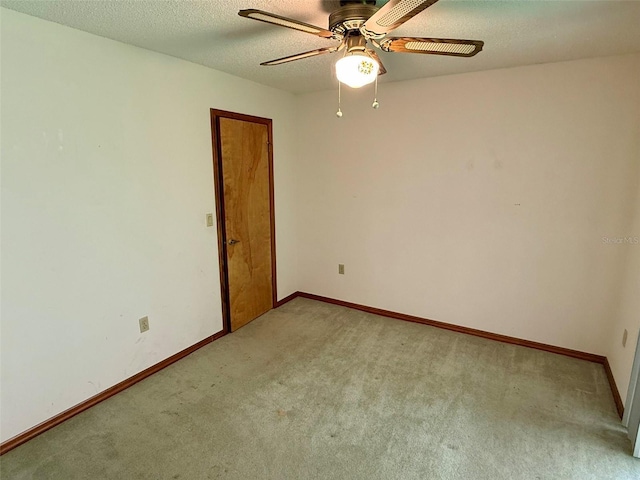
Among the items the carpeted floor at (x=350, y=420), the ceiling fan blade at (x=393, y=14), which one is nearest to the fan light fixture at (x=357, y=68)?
the ceiling fan blade at (x=393, y=14)

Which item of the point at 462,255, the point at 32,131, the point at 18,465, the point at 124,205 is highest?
the point at 32,131

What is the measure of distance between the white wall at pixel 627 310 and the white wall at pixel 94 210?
10.1ft

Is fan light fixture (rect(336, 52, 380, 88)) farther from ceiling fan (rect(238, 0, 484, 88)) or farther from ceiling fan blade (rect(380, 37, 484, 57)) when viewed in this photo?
ceiling fan blade (rect(380, 37, 484, 57))

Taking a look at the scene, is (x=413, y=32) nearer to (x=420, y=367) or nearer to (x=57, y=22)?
(x=57, y=22)

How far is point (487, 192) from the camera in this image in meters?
2.99

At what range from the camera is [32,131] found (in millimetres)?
1899

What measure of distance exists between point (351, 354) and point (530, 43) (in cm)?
252

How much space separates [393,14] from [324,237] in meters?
2.73

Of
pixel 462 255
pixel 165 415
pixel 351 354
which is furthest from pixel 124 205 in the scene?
pixel 462 255

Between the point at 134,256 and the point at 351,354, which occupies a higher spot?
the point at 134,256

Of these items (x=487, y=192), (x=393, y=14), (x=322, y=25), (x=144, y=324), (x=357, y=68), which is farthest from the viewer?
(x=487, y=192)

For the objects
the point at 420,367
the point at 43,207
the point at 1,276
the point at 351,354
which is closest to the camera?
the point at 1,276

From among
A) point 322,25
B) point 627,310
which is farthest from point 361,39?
point 627,310

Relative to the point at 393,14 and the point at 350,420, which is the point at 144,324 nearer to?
the point at 350,420
